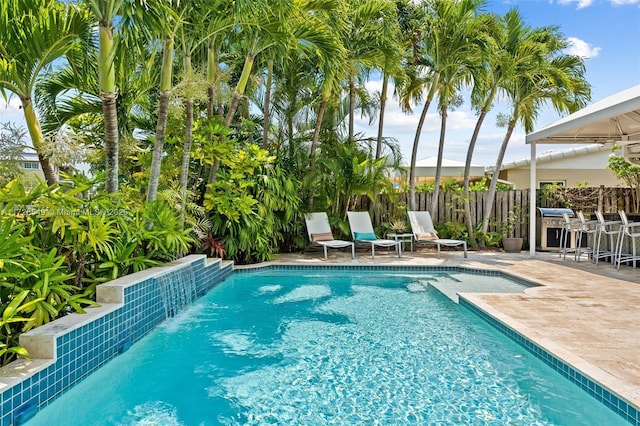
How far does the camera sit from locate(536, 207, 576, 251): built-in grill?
11383mm

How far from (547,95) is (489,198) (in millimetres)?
3015

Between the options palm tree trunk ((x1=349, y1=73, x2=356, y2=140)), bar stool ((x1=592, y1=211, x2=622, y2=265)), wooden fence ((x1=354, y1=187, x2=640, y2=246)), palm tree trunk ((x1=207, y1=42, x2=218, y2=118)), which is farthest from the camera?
wooden fence ((x1=354, y1=187, x2=640, y2=246))

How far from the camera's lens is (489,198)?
1195cm

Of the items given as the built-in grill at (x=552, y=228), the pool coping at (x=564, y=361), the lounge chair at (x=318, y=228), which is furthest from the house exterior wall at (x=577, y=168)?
the pool coping at (x=564, y=361)

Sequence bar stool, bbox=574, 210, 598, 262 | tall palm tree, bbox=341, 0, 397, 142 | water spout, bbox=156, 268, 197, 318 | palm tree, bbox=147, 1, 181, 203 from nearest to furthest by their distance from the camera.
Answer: water spout, bbox=156, 268, 197, 318 < palm tree, bbox=147, 1, 181, 203 < bar stool, bbox=574, 210, 598, 262 < tall palm tree, bbox=341, 0, 397, 142

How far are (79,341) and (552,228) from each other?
1151 cm

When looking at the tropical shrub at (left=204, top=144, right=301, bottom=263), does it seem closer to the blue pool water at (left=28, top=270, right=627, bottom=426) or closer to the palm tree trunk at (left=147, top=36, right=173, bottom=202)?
the palm tree trunk at (left=147, top=36, right=173, bottom=202)

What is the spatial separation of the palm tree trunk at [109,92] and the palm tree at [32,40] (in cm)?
87

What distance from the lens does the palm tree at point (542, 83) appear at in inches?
409

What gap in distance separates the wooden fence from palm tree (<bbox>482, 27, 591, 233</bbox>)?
0.42 m

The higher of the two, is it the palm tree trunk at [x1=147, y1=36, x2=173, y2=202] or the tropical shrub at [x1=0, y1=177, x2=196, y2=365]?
the palm tree trunk at [x1=147, y1=36, x2=173, y2=202]

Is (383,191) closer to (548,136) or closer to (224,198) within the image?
(548,136)

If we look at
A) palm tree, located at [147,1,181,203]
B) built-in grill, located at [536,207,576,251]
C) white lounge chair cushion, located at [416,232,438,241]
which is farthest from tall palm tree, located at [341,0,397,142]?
built-in grill, located at [536,207,576,251]

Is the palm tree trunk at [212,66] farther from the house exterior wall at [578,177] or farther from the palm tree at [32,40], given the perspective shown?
the house exterior wall at [578,177]
